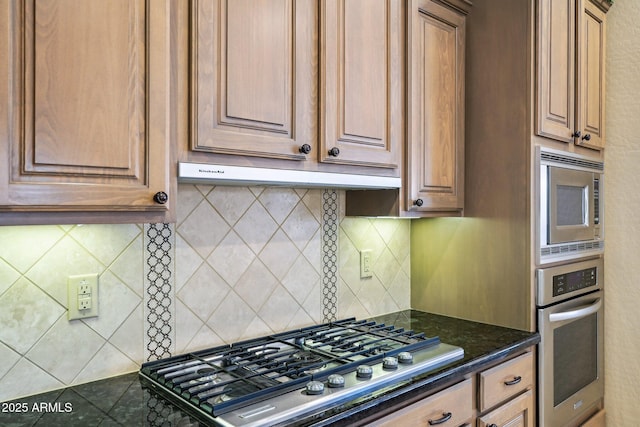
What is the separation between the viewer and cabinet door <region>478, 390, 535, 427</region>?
1.67 meters

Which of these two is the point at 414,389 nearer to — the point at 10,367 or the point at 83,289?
the point at 83,289

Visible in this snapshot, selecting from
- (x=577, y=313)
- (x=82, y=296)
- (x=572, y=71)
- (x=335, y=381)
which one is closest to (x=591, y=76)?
(x=572, y=71)

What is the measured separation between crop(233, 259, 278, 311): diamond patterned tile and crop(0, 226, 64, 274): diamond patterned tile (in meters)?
0.62

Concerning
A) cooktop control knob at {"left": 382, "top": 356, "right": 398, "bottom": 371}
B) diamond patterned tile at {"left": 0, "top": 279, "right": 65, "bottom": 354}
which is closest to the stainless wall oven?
cooktop control knob at {"left": 382, "top": 356, "right": 398, "bottom": 371}

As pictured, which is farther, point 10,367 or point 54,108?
point 10,367

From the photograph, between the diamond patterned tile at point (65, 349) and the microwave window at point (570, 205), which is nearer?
the diamond patterned tile at point (65, 349)

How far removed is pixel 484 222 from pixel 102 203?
157 cm

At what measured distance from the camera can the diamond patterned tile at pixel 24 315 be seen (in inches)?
48.6

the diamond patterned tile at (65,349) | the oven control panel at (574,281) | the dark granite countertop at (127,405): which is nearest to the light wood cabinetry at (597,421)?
the oven control panel at (574,281)

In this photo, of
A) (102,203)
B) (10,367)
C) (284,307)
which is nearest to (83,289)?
(10,367)

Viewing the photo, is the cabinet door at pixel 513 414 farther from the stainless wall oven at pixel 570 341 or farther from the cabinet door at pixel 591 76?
the cabinet door at pixel 591 76

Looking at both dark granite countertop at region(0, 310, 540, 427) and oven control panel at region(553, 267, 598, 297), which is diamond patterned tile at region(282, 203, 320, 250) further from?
oven control panel at region(553, 267, 598, 297)

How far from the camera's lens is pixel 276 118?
140 centimetres

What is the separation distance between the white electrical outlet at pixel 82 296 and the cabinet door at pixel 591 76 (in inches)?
83.5
